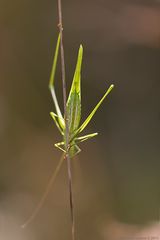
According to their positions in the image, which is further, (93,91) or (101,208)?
(93,91)

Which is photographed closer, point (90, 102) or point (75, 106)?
point (75, 106)

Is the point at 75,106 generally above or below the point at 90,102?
below

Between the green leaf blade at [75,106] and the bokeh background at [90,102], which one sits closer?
the green leaf blade at [75,106]

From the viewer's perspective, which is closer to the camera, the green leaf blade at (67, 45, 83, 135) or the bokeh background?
the green leaf blade at (67, 45, 83, 135)
